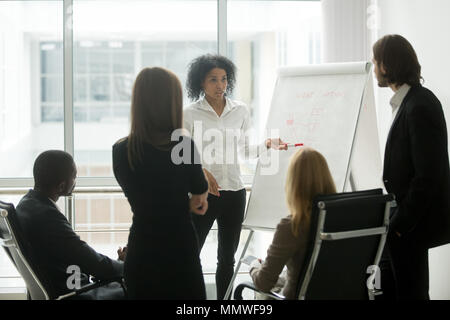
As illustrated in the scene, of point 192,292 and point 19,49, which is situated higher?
point 19,49

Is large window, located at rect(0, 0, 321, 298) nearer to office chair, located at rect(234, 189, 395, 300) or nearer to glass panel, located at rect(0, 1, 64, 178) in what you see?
glass panel, located at rect(0, 1, 64, 178)

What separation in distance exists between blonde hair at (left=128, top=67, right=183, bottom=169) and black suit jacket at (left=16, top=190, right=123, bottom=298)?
51 centimetres

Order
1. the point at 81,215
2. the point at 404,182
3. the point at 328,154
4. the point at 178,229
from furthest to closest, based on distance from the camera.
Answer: the point at 81,215 < the point at 328,154 < the point at 404,182 < the point at 178,229

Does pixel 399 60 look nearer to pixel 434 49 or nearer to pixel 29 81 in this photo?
pixel 434 49

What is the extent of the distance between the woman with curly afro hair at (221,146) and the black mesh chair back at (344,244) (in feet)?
2.99

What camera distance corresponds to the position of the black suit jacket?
2178 mm

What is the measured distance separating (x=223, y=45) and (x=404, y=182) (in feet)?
6.97

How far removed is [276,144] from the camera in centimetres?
295

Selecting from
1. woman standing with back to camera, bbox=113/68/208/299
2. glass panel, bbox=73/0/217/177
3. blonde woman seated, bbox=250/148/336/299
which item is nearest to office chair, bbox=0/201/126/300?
woman standing with back to camera, bbox=113/68/208/299

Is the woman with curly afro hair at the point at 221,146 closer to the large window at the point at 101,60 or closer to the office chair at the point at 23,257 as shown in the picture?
the office chair at the point at 23,257

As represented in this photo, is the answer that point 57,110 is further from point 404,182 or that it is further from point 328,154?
point 404,182

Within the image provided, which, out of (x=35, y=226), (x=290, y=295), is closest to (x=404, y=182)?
(x=290, y=295)

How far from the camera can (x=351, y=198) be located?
1.99 metres
